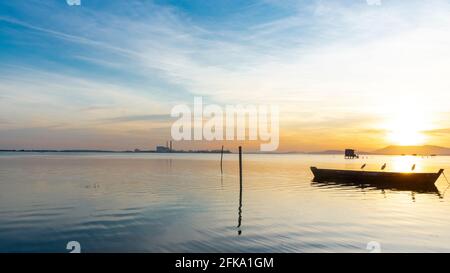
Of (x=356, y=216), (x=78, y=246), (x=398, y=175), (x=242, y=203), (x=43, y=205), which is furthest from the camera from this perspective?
(x=398, y=175)

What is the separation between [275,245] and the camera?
62.1 feet

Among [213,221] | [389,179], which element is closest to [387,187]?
[389,179]

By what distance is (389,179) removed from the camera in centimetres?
5344

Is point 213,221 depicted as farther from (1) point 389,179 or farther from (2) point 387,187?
(1) point 389,179

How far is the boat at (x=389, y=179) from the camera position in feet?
170

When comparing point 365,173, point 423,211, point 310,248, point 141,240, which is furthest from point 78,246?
point 365,173

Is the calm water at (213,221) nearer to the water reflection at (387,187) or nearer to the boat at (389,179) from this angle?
the water reflection at (387,187)

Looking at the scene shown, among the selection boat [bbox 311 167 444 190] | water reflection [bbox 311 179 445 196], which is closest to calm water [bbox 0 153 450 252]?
water reflection [bbox 311 179 445 196]

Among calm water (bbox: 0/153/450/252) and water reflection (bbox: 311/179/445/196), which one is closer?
calm water (bbox: 0/153/450/252)

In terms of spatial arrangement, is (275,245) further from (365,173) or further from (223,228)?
(365,173)

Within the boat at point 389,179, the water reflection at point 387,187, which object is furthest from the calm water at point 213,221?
the boat at point 389,179

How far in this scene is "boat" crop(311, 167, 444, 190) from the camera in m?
51.8

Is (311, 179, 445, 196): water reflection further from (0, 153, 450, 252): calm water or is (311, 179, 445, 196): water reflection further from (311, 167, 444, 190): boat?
(0, 153, 450, 252): calm water
